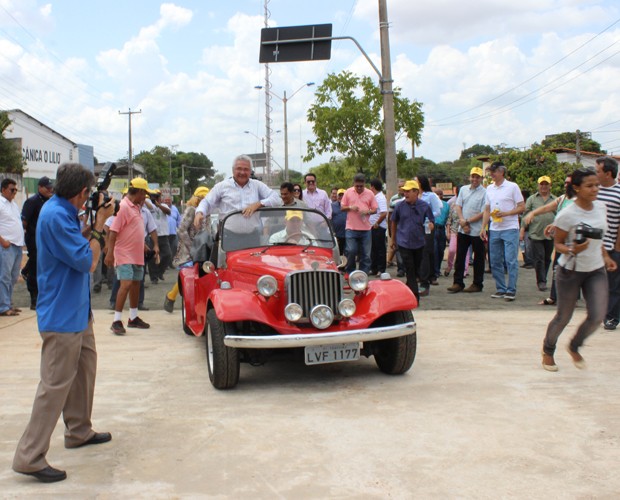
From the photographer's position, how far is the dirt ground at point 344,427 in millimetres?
3504

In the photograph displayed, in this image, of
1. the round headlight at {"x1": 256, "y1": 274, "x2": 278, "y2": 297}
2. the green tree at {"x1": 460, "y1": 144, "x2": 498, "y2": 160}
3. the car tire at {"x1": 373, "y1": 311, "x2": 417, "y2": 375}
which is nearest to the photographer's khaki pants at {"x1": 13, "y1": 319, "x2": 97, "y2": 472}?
the round headlight at {"x1": 256, "y1": 274, "x2": 278, "y2": 297}

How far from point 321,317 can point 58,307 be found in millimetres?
2253

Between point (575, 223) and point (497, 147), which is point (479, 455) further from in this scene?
point (497, 147)

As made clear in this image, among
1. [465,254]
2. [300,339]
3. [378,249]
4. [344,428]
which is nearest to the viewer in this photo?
[344,428]

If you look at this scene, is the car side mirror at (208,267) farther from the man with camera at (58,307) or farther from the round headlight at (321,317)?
the man with camera at (58,307)

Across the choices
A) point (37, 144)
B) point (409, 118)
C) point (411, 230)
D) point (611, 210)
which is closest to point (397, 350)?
point (611, 210)

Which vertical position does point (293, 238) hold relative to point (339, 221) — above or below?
below

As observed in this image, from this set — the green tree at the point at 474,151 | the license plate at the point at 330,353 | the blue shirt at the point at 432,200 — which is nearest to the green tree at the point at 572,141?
the green tree at the point at 474,151

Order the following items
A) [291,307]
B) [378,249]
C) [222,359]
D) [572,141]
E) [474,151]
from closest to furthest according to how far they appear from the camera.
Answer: [222,359] → [291,307] → [378,249] → [572,141] → [474,151]

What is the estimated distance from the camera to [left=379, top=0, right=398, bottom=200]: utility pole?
15.0m

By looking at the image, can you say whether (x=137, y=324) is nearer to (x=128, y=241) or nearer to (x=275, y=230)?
(x=128, y=241)

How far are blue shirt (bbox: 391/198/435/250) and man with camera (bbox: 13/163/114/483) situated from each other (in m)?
6.38

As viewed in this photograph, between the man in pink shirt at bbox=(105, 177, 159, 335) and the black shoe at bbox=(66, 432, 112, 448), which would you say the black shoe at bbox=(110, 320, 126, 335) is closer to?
the man in pink shirt at bbox=(105, 177, 159, 335)

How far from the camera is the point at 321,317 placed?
5.40 m
